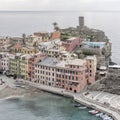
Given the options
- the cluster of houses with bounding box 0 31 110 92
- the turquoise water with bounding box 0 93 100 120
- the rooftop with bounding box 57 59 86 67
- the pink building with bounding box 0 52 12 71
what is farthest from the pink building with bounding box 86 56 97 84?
the pink building with bounding box 0 52 12 71

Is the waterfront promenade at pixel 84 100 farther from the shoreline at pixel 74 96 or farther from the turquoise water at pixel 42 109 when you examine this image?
the turquoise water at pixel 42 109

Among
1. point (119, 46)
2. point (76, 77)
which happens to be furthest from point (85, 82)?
point (119, 46)

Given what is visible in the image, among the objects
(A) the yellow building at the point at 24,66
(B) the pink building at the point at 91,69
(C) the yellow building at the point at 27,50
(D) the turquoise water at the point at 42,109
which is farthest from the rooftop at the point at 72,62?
(C) the yellow building at the point at 27,50

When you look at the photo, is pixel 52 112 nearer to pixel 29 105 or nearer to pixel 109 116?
pixel 29 105

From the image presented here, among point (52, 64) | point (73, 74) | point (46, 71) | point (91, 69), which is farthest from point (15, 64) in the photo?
point (91, 69)

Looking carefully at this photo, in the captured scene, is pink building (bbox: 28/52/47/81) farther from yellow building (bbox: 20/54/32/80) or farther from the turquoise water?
the turquoise water

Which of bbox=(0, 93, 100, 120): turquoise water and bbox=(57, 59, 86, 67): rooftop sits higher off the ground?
bbox=(57, 59, 86, 67): rooftop
